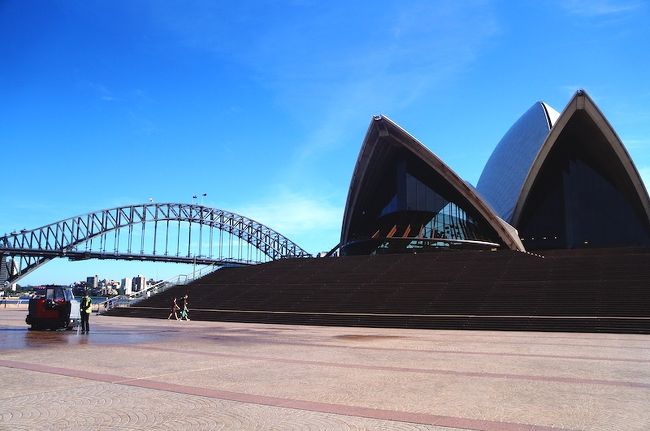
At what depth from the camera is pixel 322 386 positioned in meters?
7.99

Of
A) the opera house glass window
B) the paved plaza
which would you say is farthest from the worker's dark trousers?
the opera house glass window

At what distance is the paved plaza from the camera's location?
5812 millimetres

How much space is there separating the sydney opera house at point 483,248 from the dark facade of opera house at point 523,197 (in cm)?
13

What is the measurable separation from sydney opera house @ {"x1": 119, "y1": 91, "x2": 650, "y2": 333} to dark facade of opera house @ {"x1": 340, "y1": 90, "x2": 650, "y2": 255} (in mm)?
126

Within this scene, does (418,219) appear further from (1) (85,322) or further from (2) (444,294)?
(1) (85,322)

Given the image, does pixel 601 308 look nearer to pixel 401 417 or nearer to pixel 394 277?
pixel 394 277

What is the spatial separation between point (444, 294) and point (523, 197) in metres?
28.7

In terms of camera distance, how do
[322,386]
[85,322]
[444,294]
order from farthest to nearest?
[444,294] < [85,322] < [322,386]

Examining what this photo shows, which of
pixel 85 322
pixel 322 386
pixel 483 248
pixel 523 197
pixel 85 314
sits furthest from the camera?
pixel 523 197

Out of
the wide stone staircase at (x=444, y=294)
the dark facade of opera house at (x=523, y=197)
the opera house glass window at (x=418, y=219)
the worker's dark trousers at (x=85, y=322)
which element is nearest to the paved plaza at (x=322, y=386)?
the worker's dark trousers at (x=85, y=322)

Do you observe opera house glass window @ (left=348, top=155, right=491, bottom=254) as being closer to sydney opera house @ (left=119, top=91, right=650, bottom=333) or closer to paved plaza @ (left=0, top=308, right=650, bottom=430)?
sydney opera house @ (left=119, top=91, right=650, bottom=333)

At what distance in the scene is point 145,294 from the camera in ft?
128

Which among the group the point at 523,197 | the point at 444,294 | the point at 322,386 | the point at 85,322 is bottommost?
the point at 322,386

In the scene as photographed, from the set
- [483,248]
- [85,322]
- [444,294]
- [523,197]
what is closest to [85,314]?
[85,322]
